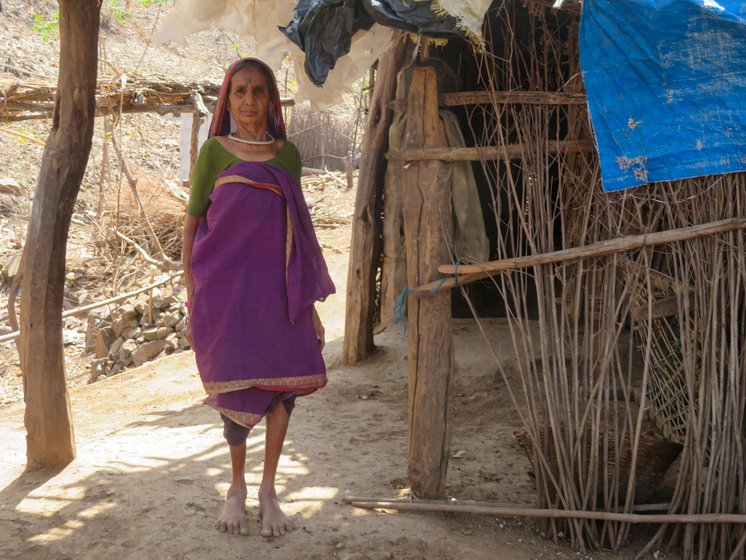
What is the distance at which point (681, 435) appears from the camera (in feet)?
11.1

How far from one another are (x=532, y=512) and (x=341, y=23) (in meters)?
2.10

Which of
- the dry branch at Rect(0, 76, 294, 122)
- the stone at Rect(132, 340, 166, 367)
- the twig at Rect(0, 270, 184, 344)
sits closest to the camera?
the dry branch at Rect(0, 76, 294, 122)

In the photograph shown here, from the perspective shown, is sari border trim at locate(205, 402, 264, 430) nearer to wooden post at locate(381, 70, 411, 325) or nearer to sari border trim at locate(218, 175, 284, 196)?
sari border trim at locate(218, 175, 284, 196)

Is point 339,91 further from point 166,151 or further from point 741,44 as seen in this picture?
point 166,151

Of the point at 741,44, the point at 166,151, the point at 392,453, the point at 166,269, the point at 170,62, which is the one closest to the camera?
the point at 741,44

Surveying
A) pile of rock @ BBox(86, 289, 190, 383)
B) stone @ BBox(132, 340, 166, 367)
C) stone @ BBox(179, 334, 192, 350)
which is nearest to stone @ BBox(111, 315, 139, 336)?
pile of rock @ BBox(86, 289, 190, 383)

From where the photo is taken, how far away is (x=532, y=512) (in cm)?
322

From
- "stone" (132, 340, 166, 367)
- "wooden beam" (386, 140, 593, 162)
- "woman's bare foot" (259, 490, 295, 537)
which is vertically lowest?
"stone" (132, 340, 166, 367)

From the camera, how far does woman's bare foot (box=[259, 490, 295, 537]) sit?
3.03m

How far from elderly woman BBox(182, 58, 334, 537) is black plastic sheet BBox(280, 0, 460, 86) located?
284mm

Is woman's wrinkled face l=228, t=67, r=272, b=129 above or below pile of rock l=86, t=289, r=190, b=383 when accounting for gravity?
above

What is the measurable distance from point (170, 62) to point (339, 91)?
17.1 metres

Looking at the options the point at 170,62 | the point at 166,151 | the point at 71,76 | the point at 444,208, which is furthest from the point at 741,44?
the point at 170,62

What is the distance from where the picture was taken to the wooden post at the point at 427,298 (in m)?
3.36
